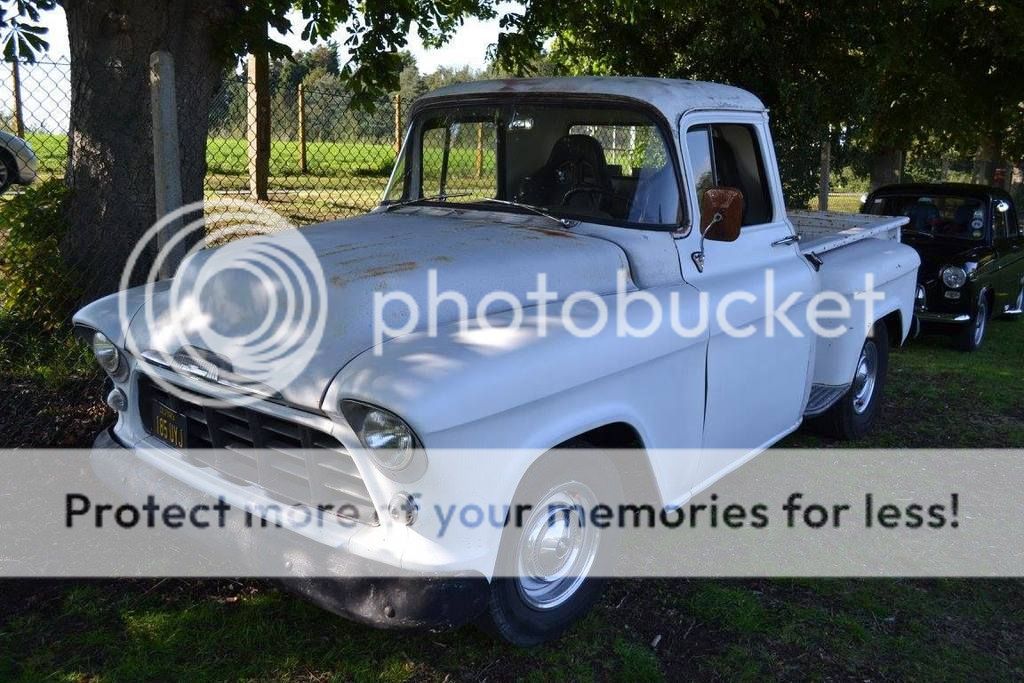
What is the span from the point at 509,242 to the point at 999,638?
2349 mm

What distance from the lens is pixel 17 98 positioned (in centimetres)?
616

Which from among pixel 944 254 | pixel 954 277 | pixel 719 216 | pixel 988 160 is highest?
pixel 988 160

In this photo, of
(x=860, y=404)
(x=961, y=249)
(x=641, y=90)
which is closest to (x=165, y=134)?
(x=641, y=90)

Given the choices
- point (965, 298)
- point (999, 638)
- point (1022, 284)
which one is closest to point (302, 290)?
point (999, 638)

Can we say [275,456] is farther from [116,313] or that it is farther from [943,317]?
[943,317]

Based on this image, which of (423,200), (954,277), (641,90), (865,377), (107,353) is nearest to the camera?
(107,353)

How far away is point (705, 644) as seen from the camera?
3393 mm

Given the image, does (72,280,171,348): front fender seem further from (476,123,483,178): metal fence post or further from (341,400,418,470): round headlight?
(476,123,483,178): metal fence post

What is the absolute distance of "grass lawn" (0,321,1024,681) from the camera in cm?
313

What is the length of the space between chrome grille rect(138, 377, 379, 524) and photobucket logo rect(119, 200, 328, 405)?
8 centimetres

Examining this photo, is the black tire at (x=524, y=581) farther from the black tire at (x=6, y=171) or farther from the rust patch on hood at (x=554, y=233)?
the black tire at (x=6, y=171)

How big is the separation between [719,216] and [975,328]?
18.7 ft

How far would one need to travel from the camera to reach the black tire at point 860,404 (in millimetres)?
5453

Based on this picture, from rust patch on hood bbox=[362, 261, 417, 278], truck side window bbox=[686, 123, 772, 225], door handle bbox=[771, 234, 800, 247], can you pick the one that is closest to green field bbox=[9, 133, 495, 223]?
truck side window bbox=[686, 123, 772, 225]
